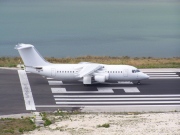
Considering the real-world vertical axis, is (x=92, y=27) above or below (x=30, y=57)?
above

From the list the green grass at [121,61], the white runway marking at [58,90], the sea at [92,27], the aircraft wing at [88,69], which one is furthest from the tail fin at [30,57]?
the sea at [92,27]

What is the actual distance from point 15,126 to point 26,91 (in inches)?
464

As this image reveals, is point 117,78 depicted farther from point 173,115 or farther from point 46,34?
point 46,34

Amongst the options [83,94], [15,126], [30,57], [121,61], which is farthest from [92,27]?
[15,126]

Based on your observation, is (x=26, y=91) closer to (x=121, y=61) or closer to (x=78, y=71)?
(x=78, y=71)

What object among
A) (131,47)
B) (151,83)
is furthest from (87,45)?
(151,83)

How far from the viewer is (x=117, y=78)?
50719 mm

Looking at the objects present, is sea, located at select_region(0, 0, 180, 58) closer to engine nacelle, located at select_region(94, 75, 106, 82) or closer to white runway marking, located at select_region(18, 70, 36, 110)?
white runway marking, located at select_region(18, 70, 36, 110)

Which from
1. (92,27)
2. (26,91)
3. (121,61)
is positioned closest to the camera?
(26,91)

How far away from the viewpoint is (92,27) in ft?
400

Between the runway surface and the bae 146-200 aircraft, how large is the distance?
704 mm

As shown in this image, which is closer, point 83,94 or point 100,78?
point 83,94

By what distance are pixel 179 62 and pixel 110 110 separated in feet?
73.7

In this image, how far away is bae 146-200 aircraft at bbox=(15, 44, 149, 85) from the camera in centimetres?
5000
